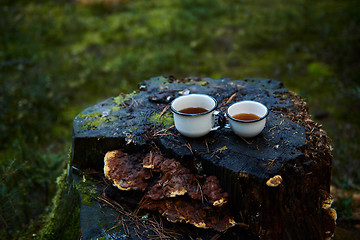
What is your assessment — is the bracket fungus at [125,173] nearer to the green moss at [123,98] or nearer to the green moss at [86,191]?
the green moss at [86,191]

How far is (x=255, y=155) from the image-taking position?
2.29 m

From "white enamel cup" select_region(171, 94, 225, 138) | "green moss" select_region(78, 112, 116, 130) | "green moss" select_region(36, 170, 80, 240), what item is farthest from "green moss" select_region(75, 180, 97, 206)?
"white enamel cup" select_region(171, 94, 225, 138)

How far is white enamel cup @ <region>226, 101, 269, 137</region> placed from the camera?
7.61 feet

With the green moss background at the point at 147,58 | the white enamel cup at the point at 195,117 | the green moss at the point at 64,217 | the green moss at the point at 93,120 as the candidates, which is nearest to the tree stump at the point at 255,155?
the green moss at the point at 93,120

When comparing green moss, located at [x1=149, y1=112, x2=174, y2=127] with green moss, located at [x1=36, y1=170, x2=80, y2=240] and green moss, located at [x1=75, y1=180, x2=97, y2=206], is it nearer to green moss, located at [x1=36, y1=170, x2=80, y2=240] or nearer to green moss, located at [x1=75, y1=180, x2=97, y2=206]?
green moss, located at [x1=75, y1=180, x2=97, y2=206]

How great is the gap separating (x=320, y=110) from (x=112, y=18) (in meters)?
6.09

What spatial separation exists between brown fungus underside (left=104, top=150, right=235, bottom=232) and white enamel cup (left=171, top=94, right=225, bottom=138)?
0.27m

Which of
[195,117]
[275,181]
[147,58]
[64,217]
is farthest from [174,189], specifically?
[147,58]

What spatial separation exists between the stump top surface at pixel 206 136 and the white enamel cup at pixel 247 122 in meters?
0.09

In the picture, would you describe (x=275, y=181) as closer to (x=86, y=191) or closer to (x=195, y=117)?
(x=195, y=117)

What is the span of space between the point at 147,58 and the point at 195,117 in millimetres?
5016

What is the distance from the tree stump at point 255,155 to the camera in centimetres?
225

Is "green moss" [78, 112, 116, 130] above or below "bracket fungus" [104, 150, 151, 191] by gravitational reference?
above

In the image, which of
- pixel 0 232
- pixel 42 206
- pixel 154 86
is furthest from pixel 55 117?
pixel 154 86
